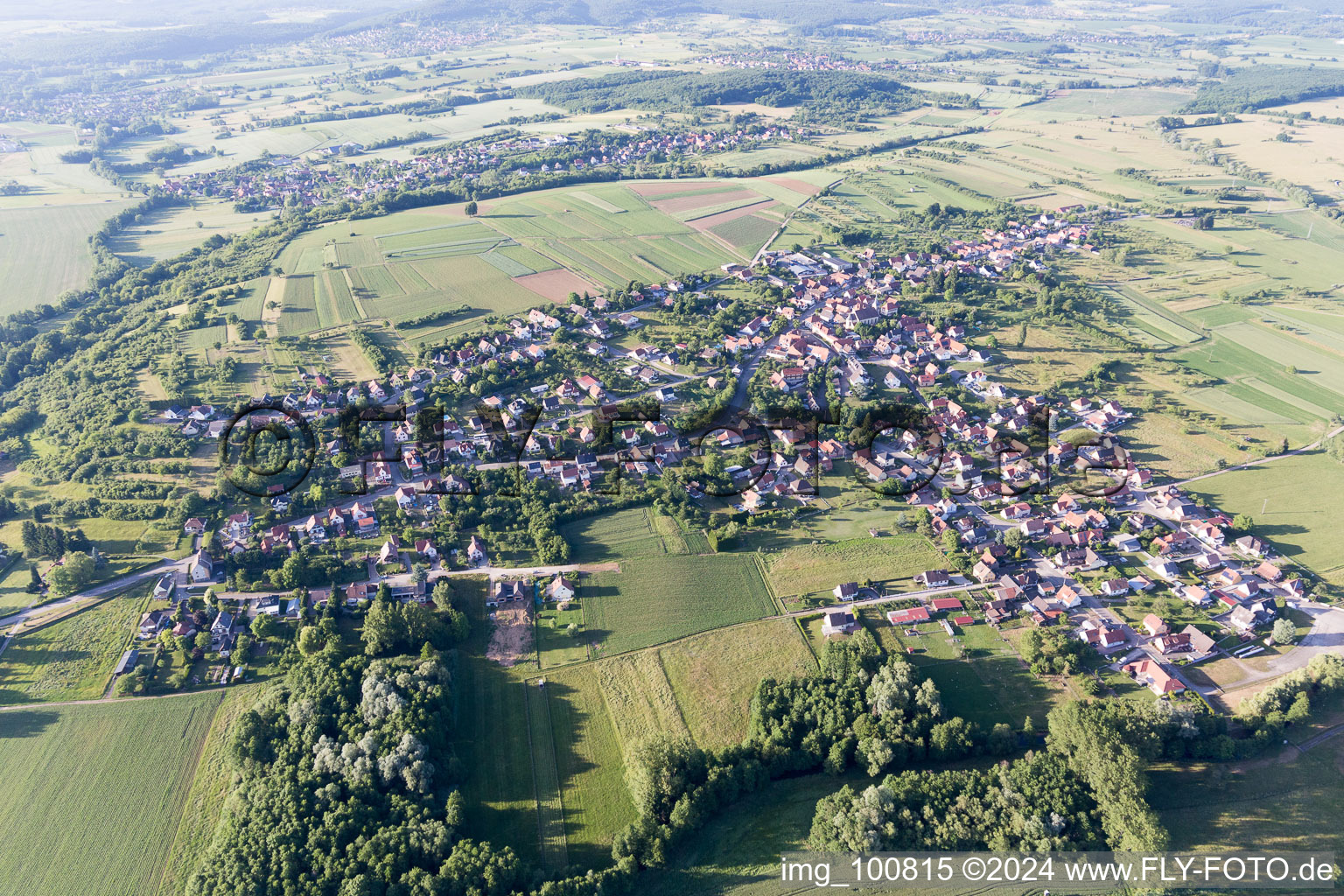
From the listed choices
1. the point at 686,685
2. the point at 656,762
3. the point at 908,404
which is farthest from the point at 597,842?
the point at 908,404

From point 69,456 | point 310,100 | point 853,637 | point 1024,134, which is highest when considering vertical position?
point 310,100

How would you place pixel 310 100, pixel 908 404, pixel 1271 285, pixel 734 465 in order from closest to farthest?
pixel 734 465 → pixel 908 404 → pixel 1271 285 → pixel 310 100

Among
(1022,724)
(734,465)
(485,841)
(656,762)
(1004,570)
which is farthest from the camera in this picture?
(734,465)

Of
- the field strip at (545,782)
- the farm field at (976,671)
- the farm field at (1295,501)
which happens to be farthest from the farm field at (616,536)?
the farm field at (1295,501)

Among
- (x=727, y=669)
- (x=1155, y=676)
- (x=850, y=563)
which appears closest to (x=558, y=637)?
(x=727, y=669)

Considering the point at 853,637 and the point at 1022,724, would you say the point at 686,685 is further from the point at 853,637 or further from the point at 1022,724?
the point at 1022,724

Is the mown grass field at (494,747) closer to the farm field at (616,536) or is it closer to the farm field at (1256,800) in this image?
the farm field at (616,536)

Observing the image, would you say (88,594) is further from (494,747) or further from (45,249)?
(45,249)

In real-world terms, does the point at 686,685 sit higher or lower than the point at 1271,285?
lower
